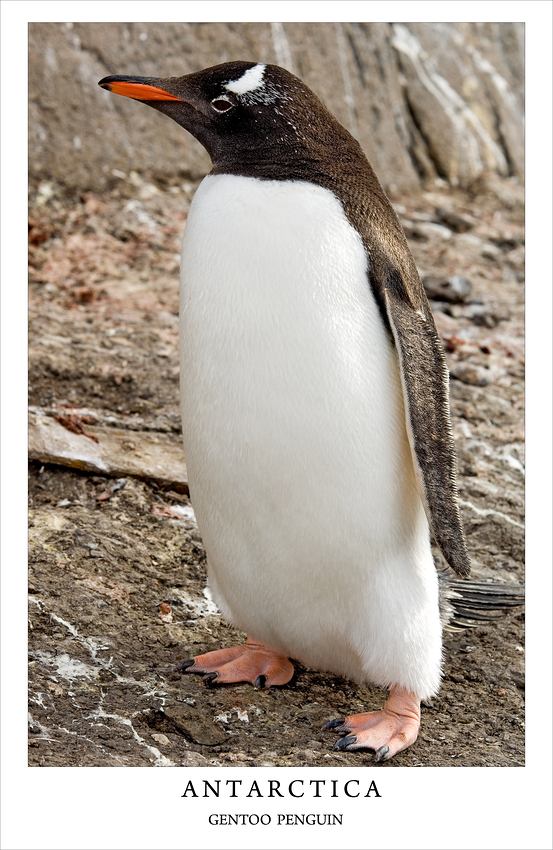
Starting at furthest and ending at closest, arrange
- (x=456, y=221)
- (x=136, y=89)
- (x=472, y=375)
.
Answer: (x=456, y=221) → (x=472, y=375) → (x=136, y=89)

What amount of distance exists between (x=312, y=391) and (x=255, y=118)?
673mm

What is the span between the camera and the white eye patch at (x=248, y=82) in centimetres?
207

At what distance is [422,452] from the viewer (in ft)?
6.48

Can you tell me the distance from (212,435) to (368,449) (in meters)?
0.37

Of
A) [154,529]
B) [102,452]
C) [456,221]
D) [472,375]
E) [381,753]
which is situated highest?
[456,221]

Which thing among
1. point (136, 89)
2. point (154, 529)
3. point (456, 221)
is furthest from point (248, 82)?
point (456, 221)

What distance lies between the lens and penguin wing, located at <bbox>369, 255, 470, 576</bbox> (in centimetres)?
197

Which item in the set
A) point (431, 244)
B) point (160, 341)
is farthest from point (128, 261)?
point (431, 244)

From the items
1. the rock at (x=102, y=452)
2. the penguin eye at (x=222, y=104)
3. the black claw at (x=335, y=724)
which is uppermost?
the penguin eye at (x=222, y=104)

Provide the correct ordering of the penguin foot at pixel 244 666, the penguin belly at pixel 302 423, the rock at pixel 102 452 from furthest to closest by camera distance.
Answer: the rock at pixel 102 452 → the penguin foot at pixel 244 666 → the penguin belly at pixel 302 423

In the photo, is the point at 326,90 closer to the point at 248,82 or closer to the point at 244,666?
the point at 248,82

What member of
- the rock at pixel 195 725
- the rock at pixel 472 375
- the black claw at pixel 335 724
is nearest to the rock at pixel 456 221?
the rock at pixel 472 375

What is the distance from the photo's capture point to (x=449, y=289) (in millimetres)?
4566

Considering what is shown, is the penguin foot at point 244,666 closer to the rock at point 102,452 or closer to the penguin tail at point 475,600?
the penguin tail at point 475,600
